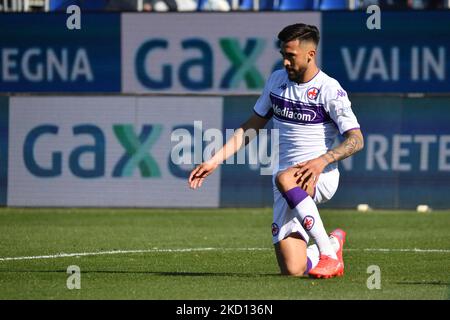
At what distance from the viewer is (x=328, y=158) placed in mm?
8883

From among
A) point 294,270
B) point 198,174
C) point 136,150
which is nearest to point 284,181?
point 198,174

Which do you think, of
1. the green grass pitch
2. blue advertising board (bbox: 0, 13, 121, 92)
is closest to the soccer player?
the green grass pitch

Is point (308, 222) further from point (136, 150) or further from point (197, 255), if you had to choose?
point (136, 150)

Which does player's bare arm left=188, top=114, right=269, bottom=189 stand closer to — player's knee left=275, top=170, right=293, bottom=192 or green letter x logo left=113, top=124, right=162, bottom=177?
player's knee left=275, top=170, right=293, bottom=192

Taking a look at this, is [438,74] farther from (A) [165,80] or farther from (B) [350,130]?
(B) [350,130]

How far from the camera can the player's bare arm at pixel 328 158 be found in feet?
28.7

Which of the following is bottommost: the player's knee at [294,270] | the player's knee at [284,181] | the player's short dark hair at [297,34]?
the player's knee at [294,270]

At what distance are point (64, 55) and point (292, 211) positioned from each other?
11.1 m

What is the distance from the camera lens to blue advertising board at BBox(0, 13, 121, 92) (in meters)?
19.8

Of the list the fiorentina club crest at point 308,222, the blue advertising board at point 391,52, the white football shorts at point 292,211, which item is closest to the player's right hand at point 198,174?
the white football shorts at point 292,211

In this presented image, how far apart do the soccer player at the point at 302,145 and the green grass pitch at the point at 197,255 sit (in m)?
0.30

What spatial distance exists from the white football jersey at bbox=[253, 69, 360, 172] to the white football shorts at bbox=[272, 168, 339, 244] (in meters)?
0.10

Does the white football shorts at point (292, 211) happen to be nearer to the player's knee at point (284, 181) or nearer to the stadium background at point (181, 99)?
the player's knee at point (284, 181)
